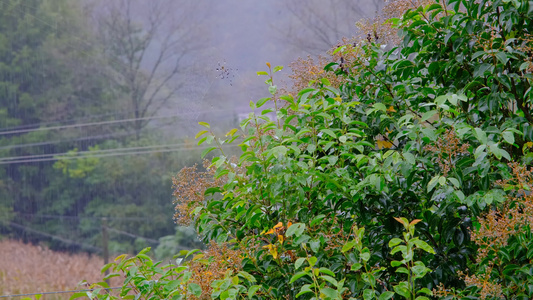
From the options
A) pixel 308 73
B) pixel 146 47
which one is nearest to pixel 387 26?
pixel 308 73

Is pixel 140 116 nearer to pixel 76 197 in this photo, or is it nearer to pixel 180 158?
pixel 180 158

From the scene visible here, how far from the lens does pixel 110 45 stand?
11.6ft

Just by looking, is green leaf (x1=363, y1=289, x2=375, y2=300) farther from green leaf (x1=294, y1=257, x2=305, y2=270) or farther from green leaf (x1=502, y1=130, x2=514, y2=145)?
green leaf (x1=502, y1=130, x2=514, y2=145)

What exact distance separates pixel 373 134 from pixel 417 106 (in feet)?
0.37

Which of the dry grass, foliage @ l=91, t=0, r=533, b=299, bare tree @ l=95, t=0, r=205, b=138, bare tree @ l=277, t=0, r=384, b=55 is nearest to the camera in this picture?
foliage @ l=91, t=0, r=533, b=299

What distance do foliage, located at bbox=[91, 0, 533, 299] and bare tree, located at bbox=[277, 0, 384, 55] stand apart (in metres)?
1.59

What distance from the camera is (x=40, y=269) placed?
3.37 metres

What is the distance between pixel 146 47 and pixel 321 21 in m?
1.34

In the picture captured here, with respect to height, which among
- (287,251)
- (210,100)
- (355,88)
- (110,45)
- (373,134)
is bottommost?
(287,251)

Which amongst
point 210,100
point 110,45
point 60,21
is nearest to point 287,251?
point 210,100

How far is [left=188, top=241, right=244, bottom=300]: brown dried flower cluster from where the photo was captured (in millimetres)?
969

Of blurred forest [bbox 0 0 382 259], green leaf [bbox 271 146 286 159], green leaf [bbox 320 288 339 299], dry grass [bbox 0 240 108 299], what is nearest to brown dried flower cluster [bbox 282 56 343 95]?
green leaf [bbox 271 146 286 159]

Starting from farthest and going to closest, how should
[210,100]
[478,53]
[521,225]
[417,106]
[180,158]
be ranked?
[180,158]
[210,100]
[417,106]
[478,53]
[521,225]

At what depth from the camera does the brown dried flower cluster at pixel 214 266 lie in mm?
969
